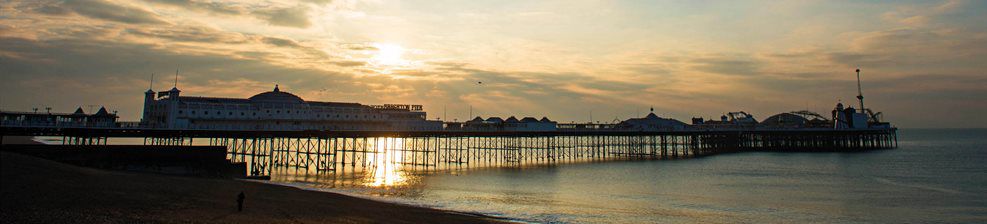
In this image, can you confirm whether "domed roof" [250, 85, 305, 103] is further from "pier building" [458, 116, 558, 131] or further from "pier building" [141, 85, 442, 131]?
"pier building" [458, 116, 558, 131]

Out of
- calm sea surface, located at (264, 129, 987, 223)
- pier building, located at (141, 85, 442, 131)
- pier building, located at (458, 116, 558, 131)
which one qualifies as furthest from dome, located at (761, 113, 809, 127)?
pier building, located at (141, 85, 442, 131)

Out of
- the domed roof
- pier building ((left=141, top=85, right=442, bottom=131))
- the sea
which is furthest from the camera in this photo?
the domed roof

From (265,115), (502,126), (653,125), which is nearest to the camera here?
(265,115)

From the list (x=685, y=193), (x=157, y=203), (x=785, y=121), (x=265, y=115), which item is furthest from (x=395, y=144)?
(x=785, y=121)

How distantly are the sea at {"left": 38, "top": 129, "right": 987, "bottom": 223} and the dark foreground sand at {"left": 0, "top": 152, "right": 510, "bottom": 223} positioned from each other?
4629 millimetres

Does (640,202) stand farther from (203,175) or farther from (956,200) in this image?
(203,175)

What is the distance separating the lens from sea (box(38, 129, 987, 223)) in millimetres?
25062

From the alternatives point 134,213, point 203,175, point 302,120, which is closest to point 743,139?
point 302,120

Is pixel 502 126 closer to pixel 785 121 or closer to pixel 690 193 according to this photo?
pixel 690 193

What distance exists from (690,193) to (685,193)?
33 cm

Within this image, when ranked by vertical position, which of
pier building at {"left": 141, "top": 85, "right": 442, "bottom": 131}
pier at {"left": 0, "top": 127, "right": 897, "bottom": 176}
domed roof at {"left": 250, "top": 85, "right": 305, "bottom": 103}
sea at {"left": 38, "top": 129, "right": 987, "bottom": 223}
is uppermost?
domed roof at {"left": 250, "top": 85, "right": 305, "bottom": 103}

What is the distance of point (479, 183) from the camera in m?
39.0

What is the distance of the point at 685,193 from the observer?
34031mm

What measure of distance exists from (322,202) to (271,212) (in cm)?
498
